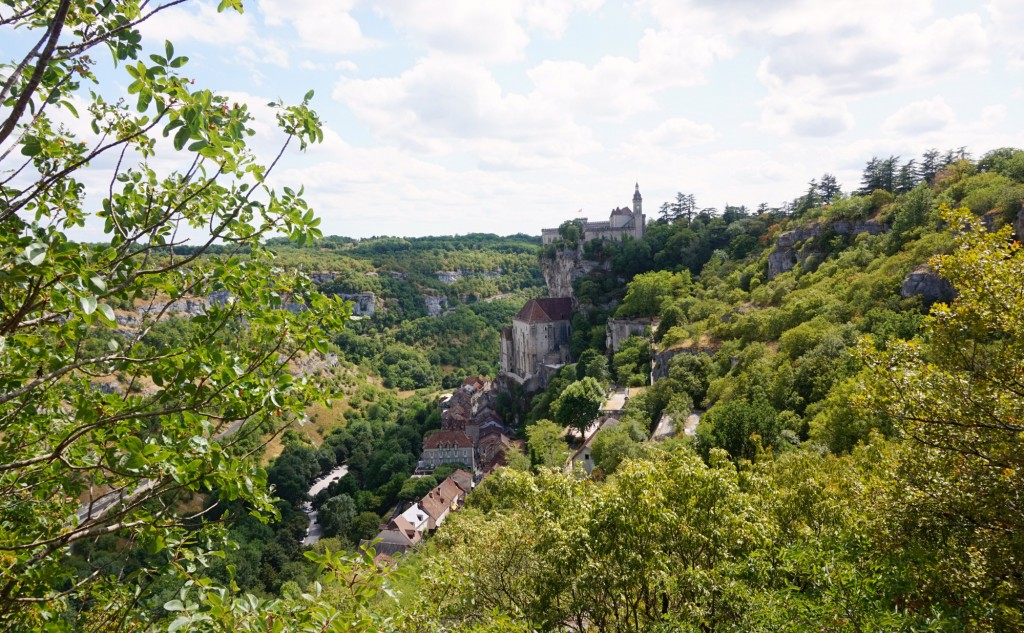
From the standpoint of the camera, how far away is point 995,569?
691 centimetres

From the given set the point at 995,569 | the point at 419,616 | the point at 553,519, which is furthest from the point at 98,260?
the point at 995,569

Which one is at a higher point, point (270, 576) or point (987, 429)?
point (987, 429)

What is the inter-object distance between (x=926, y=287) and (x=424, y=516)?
3264 centimetres

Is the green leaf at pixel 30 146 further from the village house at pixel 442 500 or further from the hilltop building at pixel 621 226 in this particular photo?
the hilltop building at pixel 621 226

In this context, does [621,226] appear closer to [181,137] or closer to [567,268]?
[567,268]

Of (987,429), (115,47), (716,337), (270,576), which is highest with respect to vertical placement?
(115,47)

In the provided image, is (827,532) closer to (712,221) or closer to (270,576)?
(270,576)

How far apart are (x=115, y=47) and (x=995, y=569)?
1043 cm

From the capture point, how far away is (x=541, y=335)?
5856 centimetres

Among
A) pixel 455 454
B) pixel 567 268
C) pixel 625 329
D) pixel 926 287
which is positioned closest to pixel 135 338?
pixel 926 287

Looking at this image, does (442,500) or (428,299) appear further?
(428,299)

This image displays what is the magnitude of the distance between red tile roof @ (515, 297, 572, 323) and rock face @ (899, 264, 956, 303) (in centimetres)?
3449

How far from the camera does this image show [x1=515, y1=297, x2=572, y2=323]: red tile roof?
5866 cm

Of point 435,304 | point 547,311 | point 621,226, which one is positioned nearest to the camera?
point 547,311
